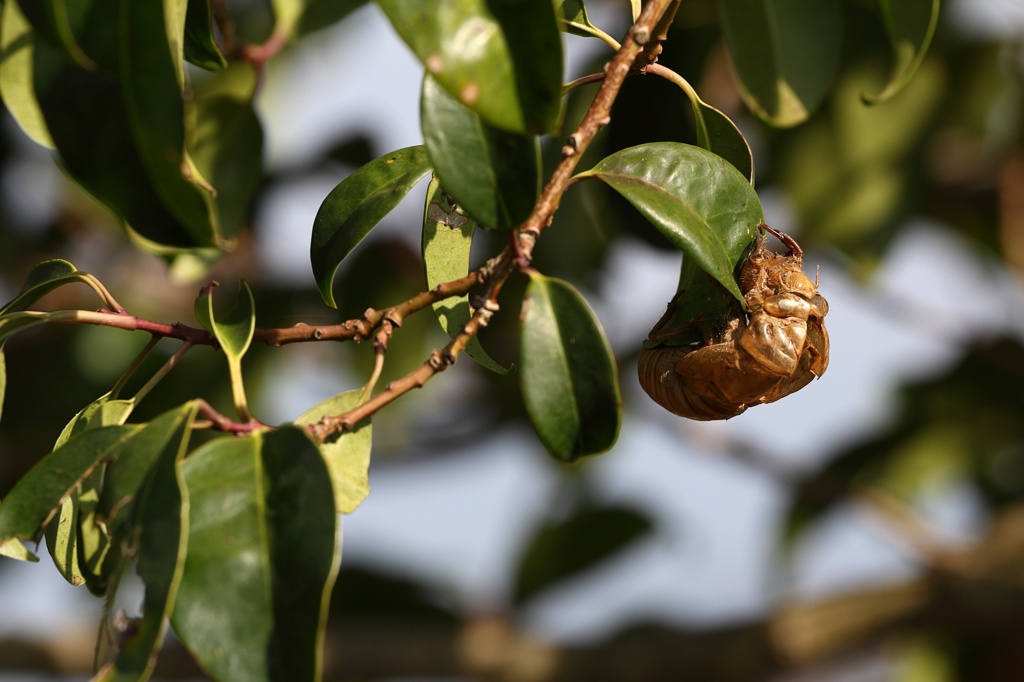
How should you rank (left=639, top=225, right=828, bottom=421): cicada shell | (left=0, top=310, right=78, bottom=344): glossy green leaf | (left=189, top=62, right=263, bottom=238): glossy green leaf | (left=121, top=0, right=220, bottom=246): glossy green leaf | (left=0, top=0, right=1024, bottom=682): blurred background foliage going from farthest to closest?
(left=0, top=0, right=1024, bottom=682): blurred background foliage, (left=189, top=62, right=263, bottom=238): glossy green leaf, (left=639, top=225, right=828, bottom=421): cicada shell, (left=0, top=310, right=78, bottom=344): glossy green leaf, (left=121, top=0, right=220, bottom=246): glossy green leaf

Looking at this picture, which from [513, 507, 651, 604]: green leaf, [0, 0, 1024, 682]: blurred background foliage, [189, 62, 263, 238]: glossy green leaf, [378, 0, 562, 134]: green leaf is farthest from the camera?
[513, 507, 651, 604]: green leaf

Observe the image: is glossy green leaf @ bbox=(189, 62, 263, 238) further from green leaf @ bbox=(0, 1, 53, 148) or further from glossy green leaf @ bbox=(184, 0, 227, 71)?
glossy green leaf @ bbox=(184, 0, 227, 71)

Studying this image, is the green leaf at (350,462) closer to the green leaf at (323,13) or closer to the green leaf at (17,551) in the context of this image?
the green leaf at (17,551)

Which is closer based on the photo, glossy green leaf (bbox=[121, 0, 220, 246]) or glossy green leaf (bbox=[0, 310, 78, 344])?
glossy green leaf (bbox=[121, 0, 220, 246])

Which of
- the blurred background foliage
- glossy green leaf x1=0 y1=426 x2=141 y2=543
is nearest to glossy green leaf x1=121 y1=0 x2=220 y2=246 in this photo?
glossy green leaf x1=0 y1=426 x2=141 y2=543

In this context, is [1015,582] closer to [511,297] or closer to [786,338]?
[511,297]

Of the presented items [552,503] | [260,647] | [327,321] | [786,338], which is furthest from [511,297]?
[260,647]

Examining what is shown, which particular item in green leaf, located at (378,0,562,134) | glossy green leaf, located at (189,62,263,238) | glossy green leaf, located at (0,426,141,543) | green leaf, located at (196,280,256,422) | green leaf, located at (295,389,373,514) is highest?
green leaf, located at (378,0,562,134)

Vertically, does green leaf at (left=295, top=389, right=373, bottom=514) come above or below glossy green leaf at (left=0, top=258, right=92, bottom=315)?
below
